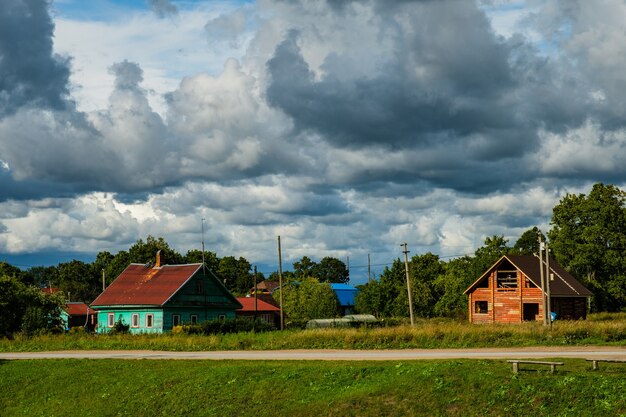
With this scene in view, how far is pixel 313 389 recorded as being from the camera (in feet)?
82.2

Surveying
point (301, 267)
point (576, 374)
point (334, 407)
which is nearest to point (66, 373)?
point (334, 407)

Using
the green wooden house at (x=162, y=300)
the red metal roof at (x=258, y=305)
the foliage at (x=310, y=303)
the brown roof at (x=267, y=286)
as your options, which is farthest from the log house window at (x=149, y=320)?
the brown roof at (x=267, y=286)

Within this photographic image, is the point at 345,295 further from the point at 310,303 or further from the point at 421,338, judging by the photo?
the point at 421,338

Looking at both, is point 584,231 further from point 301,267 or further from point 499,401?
point 301,267

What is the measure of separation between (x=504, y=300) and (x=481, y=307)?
3310 mm

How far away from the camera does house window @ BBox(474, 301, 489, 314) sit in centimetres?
7394

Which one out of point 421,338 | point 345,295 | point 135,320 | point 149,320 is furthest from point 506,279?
point 345,295

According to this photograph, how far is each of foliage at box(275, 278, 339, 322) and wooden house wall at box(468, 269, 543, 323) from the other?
2123 centimetres

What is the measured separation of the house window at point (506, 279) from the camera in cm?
7162

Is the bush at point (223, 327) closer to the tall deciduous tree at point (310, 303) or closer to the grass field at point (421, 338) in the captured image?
the grass field at point (421, 338)

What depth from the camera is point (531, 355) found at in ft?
97.9

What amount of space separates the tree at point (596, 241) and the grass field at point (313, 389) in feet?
211

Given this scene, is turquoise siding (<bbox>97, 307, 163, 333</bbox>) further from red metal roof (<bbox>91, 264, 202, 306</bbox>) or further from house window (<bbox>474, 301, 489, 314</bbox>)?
house window (<bbox>474, 301, 489, 314</bbox>)

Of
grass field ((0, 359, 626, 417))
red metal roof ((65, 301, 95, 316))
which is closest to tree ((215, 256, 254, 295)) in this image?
red metal roof ((65, 301, 95, 316))
